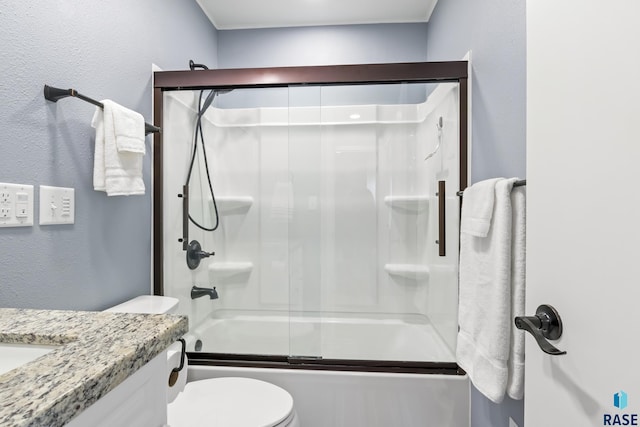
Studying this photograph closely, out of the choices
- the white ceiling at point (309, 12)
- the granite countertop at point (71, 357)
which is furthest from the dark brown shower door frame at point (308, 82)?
the granite countertop at point (71, 357)

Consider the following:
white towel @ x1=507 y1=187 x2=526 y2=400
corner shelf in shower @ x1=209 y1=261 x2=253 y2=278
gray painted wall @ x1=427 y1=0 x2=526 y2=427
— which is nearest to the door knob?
white towel @ x1=507 y1=187 x2=526 y2=400

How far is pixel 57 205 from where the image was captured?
1.10m

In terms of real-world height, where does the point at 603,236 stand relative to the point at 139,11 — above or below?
below

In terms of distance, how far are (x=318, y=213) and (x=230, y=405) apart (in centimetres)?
110

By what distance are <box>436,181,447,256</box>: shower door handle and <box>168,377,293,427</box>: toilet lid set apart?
1.09 metres

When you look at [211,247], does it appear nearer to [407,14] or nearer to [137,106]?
[137,106]

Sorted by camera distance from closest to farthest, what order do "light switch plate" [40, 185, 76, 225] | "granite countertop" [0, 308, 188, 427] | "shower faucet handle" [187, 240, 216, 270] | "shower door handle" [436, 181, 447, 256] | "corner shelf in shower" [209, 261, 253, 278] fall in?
"granite countertop" [0, 308, 188, 427] → "light switch plate" [40, 185, 76, 225] → "shower door handle" [436, 181, 447, 256] → "shower faucet handle" [187, 240, 216, 270] → "corner shelf in shower" [209, 261, 253, 278]

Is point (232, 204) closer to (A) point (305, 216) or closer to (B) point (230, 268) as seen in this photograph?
(B) point (230, 268)

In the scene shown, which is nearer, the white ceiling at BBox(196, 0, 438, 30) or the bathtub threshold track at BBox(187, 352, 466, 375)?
the bathtub threshold track at BBox(187, 352, 466, 375)

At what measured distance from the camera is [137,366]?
1.65 feet

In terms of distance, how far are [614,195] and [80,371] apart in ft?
2.79

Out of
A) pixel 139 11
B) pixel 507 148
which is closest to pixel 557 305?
pixel 507 148

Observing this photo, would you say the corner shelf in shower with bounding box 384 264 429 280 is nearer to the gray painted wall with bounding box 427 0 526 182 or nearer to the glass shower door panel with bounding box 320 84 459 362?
the glass shower door panel with bounding box 320 84 459 362

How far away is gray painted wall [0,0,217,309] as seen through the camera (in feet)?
3.12
